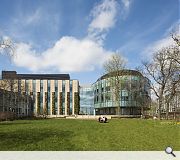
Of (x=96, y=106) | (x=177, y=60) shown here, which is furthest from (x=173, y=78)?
(x=96, y=106)

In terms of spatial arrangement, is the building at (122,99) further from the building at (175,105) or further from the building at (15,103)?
the building at (15,103)

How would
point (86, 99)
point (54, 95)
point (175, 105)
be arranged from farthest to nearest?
point (86, 99), point (54, 95), point (175, 105)

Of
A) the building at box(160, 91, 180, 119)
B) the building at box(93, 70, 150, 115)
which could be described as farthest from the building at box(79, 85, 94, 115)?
the building at box(160, 91, 180, 119)

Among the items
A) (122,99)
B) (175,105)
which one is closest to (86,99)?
(122,99)

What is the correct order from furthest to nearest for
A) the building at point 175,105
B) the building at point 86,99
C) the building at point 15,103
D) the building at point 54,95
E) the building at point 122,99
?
the building at point 86,99 < the building at point 54,95 < the building at point 15,103 < the building at point 122,99 < the building at point 175,105

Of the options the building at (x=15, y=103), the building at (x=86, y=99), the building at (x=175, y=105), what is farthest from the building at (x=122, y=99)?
the building at (x=15, y=103)

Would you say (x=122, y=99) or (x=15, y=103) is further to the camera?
(x=122, y=99)

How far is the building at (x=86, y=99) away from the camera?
414 ft

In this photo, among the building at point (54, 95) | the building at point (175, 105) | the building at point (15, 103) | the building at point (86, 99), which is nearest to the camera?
the building at point (175, 105)

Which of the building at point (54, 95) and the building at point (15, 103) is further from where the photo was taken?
the building at point (54, 95)

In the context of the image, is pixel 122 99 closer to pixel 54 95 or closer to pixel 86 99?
pixel 86 99

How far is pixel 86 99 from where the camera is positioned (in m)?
128
